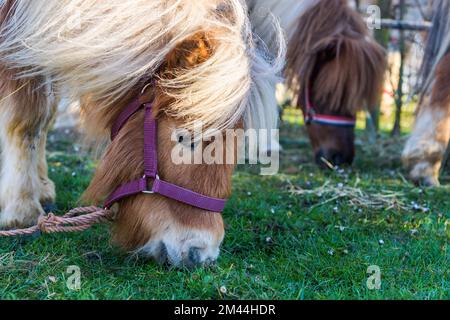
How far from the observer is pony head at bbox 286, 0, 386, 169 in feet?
16.8

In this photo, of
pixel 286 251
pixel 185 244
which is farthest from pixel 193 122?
pixel 286 251

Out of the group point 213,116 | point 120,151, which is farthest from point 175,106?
point 120,151

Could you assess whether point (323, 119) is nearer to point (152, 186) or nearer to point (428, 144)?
point (428, 144)

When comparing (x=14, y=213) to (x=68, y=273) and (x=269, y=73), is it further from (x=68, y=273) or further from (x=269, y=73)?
(x=269, y=73)

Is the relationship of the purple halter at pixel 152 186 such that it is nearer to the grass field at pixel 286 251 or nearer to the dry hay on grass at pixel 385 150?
the grass field at pixel 286 251

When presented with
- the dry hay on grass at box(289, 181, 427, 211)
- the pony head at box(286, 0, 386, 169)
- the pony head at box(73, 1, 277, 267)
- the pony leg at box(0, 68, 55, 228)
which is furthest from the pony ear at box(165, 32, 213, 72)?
the pony head at box(286, 0, 386, 169)

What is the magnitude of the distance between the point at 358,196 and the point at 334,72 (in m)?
1.38

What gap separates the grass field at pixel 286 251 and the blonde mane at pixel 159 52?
72 centimetres

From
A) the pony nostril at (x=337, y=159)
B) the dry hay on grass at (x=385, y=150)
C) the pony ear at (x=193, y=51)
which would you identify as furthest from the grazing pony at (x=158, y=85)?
the dry hay on grass at (x=385, y=150)

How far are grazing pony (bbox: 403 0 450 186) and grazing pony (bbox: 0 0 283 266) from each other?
2.36m

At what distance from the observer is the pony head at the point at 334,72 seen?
16.8 feet

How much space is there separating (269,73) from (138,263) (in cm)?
108

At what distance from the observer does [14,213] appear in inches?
129

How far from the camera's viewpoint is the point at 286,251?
311cm
